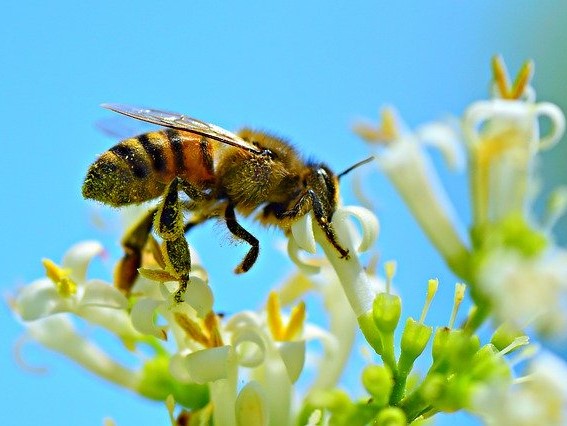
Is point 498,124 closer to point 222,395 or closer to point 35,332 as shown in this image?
point 222,395

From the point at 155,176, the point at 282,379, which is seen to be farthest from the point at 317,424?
the point at 155,176

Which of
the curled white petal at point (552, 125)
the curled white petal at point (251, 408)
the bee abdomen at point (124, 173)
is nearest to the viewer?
the curled white petal at point (552, 125)

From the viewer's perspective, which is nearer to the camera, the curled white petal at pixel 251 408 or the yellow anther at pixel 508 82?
the yellow anther at pixel 508 82

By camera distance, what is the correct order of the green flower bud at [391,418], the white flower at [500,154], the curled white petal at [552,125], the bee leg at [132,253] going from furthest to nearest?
the bee leg at [132,253], the curled white petal at [552,125], the green flower bud at [391,418], the white flower at [500,154]

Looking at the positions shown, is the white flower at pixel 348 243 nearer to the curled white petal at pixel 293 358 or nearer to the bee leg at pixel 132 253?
the curled white petal at pixel 293 358

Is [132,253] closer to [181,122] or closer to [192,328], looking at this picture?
[192,328]

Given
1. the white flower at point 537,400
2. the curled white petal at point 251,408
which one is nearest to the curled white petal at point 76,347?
the curled white petal at point 251,408

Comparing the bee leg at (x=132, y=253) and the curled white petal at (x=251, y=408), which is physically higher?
the bee leg at (x=132, y=253)
